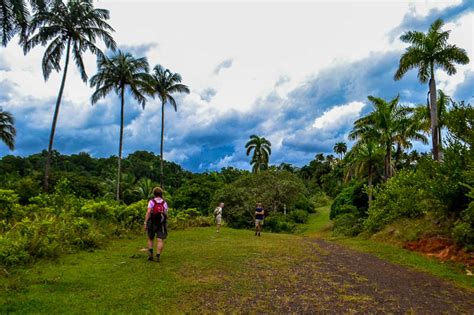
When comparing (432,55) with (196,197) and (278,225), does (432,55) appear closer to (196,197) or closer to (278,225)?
(278,225)

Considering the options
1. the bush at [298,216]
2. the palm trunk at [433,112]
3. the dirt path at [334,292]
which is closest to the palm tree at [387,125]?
the palm trunk at [433,112]

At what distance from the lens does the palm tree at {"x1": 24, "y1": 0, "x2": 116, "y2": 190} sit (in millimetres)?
30109

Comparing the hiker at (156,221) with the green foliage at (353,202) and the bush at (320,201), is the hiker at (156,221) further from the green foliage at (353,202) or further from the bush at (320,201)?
the bush at (320,201)

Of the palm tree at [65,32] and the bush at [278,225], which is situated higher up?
the palm tree at [65,32]

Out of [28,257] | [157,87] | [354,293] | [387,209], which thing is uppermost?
[157,87]

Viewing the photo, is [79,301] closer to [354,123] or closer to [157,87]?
[354,123]

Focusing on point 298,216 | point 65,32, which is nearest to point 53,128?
point 65,32

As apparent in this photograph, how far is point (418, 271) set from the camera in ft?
34.7

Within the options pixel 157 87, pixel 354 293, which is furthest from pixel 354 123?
pixel 354 293

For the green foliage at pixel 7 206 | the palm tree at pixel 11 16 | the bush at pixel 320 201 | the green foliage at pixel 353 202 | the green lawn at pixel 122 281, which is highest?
the palm tree at pixel 11 16

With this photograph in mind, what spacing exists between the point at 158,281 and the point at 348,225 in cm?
2303

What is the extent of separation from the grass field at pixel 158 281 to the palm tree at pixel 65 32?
75.5 feet

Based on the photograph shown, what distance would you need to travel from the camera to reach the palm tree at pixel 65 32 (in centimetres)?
3011

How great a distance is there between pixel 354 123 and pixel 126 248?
27.2m
